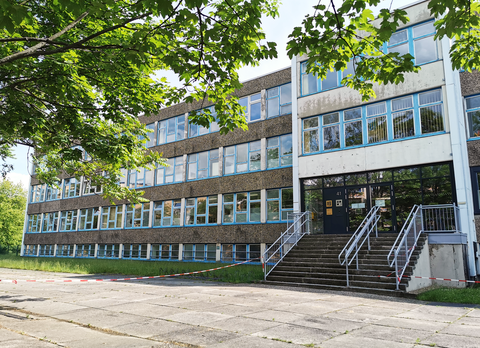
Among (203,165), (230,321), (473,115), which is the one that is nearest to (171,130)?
(203,165)

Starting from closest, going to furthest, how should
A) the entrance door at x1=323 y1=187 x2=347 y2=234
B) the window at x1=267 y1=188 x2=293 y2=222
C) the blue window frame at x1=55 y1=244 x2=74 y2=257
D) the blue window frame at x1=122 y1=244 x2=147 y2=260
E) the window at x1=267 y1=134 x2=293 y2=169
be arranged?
the entrance door at x1=323 y1=187 x2=347 y2=234 → the window at x1=267 y1=188 x2=293 y2=222 → the window at x1=267 y1=134 x2=293 y2=169 → the blue window frame at x1=122 y1=244 x2=147 y2=260 → the blue window frame at x1=55 y1=244 x2=74 y2=257

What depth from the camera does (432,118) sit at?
49.8 ft

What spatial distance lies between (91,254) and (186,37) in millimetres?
28818

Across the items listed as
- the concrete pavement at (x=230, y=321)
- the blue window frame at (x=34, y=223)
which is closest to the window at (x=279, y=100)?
the concrete pavement at (x=230, y=321)

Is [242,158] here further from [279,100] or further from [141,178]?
[141,178]

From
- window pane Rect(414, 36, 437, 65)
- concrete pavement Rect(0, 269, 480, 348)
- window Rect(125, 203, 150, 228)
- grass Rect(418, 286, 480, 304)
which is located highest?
window pane Rect(414, 36, 437, 65)

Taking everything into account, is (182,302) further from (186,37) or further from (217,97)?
(186,37)

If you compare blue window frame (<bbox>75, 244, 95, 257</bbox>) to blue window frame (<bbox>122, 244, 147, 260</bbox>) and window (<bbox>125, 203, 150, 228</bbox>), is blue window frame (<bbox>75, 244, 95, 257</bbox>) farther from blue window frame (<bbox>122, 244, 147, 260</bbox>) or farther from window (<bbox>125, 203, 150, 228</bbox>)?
window (<bbox>125, 203, 150, 228</bbox>)

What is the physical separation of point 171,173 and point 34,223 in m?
20.7

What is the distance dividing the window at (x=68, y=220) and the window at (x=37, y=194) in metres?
4.55

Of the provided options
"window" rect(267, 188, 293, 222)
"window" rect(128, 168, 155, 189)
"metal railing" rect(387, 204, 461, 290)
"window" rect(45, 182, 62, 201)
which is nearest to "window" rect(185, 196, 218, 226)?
"window" rect(267, 188, 293, 222)

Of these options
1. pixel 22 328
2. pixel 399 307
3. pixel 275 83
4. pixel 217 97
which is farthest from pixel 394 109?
pixel 22 328

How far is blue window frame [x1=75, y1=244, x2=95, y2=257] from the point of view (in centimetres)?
3188

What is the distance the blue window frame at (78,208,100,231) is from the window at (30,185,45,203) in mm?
7797
